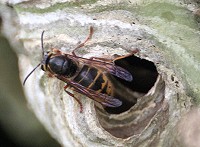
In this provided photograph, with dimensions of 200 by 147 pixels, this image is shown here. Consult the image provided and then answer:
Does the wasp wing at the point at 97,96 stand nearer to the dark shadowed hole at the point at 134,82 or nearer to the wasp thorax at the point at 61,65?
the wasp thorax at the point at 61,65

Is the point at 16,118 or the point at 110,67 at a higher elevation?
the point at 110,67

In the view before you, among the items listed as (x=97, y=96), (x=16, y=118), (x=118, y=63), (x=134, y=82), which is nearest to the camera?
(x=97, y=96)

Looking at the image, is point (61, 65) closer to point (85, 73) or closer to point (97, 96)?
point (85, 73)

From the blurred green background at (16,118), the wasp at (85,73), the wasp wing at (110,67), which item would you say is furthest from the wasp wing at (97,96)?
the blurred green background at (16,118)

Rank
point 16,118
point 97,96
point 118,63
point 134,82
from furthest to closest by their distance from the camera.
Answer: point 16,118
point 134,82
point 118,63
point 97,96

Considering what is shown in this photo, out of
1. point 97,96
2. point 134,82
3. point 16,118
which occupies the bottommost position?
point 16,118

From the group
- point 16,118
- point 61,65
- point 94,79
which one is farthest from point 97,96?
point 16,118

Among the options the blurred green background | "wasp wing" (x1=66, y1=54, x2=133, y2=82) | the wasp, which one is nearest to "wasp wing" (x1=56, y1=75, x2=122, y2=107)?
the wasp

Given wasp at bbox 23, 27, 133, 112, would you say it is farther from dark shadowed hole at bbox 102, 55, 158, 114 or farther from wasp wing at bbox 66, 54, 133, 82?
dark shadowed hole at bbox 102, 55, 158, 114
